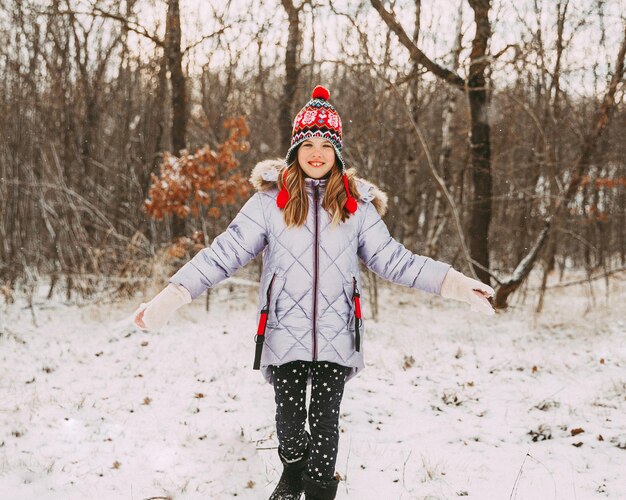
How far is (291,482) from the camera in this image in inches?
110

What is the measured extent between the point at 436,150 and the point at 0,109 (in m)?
11.5

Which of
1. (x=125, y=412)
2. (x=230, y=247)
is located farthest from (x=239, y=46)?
(x=230, y=247)

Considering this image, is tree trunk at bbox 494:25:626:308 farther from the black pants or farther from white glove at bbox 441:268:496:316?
the black pants

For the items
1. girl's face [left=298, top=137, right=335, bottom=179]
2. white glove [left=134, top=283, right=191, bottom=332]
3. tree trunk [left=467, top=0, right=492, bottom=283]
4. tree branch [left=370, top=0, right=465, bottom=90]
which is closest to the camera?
white glove [left=134, top=283, right=191, bottom=332]

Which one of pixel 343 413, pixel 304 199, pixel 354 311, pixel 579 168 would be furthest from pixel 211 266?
pixel 579 168

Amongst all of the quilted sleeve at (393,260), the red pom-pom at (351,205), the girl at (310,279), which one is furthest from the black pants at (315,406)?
the red pom-pom at (351,205)

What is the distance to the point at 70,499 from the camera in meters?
2.96

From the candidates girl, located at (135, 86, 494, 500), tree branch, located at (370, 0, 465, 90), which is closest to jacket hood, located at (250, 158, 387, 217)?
girl, located at (135, 86, 494, 500)

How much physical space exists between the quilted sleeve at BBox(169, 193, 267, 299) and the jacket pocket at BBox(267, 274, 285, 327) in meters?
0.18

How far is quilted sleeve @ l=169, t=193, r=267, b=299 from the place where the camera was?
251 cm

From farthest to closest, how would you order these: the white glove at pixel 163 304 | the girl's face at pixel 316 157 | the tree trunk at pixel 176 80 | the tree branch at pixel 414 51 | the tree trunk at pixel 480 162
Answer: the tree trunk at pixel 176 80 → the tree trunk at pixel 480 162 → the tree branch at pixel 414 51 → the girl's face at pixel 316 157 → the white glove at pixel 163 304

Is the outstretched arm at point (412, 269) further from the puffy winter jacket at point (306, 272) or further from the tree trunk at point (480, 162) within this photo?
the tree trunk at point (480, 162)

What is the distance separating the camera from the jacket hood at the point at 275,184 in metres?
2.74

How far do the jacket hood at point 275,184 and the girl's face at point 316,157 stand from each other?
0.45ft
